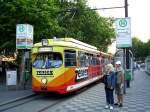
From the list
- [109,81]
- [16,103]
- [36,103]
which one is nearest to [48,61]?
[36,103]

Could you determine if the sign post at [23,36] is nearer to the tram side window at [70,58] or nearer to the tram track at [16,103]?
A: the tram track at [16,103]

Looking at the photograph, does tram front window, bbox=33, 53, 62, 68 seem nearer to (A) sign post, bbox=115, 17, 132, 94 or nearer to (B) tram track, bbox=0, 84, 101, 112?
(B) tram track, bbox=0, 84, 101, 112

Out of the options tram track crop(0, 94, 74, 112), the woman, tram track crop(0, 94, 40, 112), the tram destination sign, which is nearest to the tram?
tram track crop(0, 94, 74, 112)

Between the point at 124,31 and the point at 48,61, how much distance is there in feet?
15.3

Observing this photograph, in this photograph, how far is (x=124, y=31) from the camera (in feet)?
64.7

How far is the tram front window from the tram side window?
419 millimetres

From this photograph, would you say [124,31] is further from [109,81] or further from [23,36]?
[109,81]

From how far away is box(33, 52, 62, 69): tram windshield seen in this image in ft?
58.5

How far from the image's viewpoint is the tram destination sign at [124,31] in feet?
64.5

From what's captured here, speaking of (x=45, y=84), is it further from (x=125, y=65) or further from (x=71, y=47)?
(x=125, y=65)

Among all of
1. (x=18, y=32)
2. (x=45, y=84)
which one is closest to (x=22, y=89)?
(x=18, y=32)

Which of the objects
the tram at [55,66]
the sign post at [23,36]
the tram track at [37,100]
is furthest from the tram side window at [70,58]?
the sign post at [23,36]

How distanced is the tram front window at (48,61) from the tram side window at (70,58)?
419 millimetres

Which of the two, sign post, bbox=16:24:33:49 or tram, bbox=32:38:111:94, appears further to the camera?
sign post, bbox=16:24:33:49
